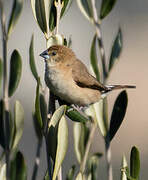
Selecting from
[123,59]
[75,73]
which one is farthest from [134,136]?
[75,73]

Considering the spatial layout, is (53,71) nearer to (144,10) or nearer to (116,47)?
(116,47)

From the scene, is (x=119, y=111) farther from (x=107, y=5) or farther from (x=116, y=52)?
(x=107, y=5)

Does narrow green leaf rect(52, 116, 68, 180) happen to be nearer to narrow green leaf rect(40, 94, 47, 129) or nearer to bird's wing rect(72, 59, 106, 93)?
narrow green leaf rect(40, 94, 47, 129)

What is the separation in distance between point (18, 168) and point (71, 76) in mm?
1100

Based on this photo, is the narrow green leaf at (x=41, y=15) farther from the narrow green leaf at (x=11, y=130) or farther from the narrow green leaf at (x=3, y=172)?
the narrow green leaf at (x=3, y=172)

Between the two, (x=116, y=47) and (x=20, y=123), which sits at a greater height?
(x=116, y=47)

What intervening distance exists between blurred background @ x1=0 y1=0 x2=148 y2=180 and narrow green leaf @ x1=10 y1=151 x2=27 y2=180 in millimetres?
3989

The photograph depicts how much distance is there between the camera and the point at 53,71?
3086 millimetres

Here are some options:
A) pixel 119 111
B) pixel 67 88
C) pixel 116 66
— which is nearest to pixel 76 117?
pixel 119 111

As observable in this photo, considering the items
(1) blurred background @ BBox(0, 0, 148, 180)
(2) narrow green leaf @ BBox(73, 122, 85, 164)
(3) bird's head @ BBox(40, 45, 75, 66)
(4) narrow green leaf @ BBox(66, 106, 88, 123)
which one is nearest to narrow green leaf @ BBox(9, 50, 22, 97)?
(4) narrow green leaf @ BBox(66, 106, 88, 123)

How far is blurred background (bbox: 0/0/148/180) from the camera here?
6625 mm

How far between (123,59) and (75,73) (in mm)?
5401

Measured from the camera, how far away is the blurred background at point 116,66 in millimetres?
6625

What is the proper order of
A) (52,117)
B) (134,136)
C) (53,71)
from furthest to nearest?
1. (134,136)
2. (53,71)
3. (52,117)
